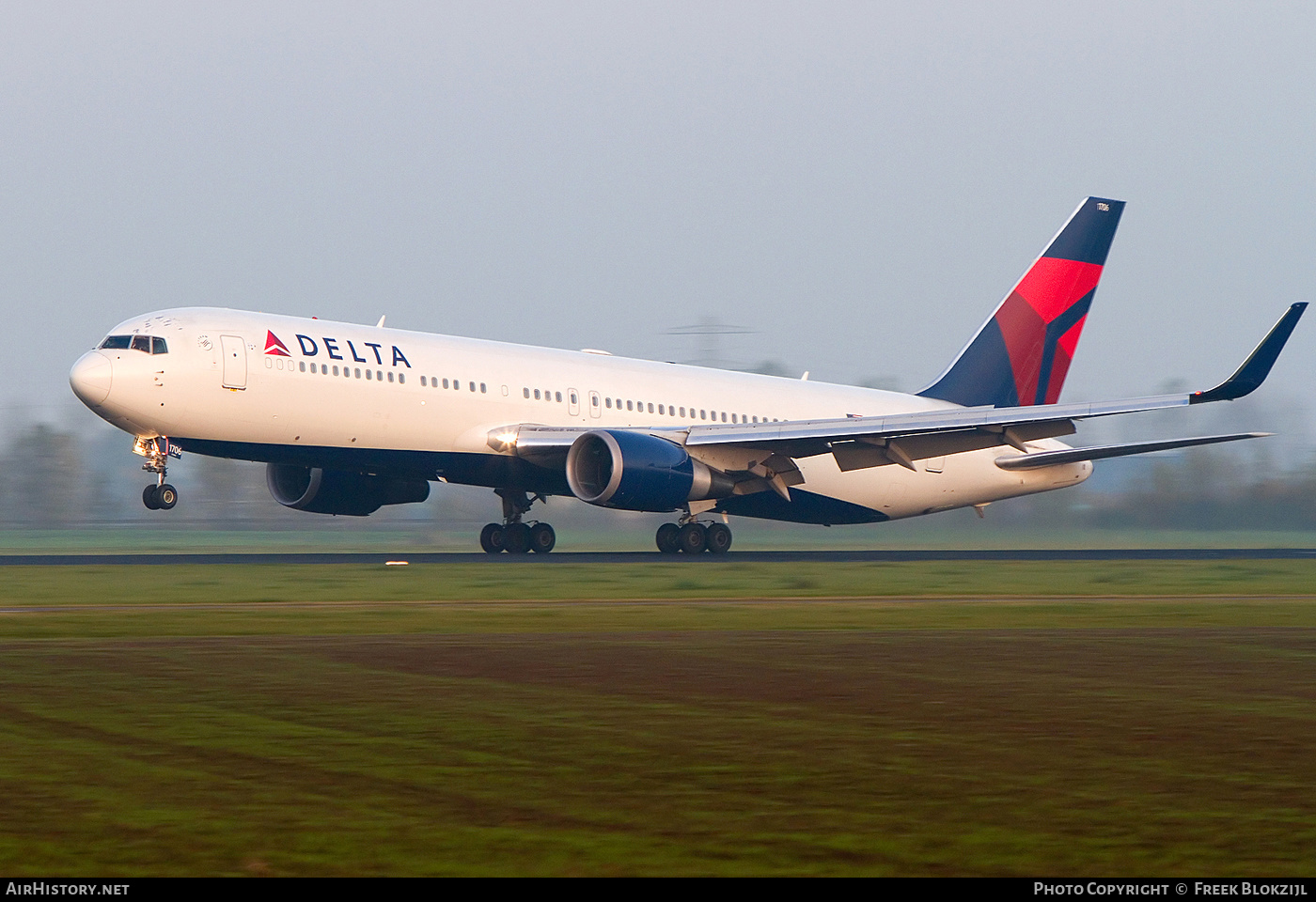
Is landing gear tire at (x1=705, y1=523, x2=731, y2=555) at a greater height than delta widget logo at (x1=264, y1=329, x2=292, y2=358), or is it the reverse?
delta widget logo at (x1=264, y1=329, x2=292, y2=358)

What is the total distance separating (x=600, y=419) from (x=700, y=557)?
370 cm

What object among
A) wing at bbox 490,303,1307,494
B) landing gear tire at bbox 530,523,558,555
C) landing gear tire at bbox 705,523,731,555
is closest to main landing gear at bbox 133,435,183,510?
wing at bbox 490,303,1307,494

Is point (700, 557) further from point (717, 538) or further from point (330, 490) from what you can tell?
point (330, 490)

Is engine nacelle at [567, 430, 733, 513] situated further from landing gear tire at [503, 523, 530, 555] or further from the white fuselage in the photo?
landing gear tire at [503, 523, 530, 555]

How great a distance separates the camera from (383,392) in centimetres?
2984

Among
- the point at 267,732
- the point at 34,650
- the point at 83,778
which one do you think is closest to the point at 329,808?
the point at 83,778

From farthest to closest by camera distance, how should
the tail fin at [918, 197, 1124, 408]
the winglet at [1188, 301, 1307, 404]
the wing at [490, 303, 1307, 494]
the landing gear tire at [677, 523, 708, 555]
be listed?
1. the tail fin at [918, 197, 1124, 408]
2. the landing gear tire at [677, 523, 708, 555]
3. the wing at [490, 303, 1307, 494]
4. the winglet at [1188, 301, 1307, 404]

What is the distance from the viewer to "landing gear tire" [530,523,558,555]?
3459 cm

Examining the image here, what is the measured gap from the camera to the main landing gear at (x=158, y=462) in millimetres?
28320

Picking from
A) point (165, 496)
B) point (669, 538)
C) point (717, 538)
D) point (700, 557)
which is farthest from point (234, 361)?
point (717, 538)

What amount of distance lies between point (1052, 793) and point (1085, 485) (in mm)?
35765

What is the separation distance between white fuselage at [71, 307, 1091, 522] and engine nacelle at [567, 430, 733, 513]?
1353 millimetres
